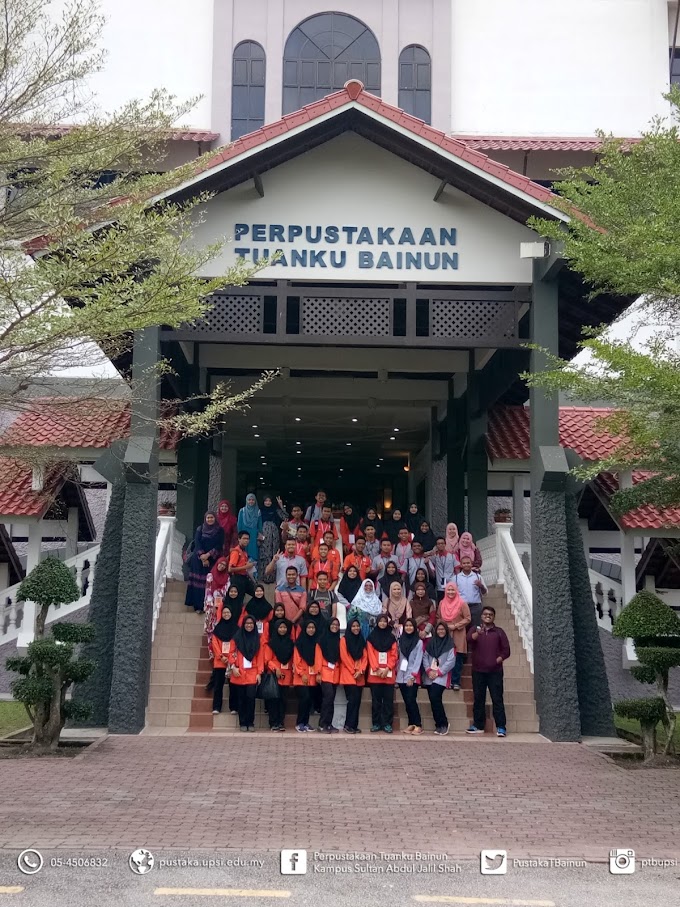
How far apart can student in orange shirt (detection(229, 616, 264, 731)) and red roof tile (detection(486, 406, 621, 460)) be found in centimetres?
734

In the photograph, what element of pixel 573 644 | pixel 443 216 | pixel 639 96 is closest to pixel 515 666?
pixel 573 644

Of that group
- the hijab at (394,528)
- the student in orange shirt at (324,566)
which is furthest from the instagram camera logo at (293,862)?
the hijab at (394,528)

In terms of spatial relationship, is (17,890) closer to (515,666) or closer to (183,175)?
(183,175)

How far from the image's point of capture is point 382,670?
12.2m

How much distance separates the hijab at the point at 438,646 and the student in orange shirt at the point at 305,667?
127 cm

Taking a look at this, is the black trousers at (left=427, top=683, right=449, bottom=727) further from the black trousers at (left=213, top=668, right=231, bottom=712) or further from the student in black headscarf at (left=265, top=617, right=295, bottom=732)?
the black trousers at (left=213, top=668, right=231, bottom=712)

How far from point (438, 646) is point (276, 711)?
199 cm

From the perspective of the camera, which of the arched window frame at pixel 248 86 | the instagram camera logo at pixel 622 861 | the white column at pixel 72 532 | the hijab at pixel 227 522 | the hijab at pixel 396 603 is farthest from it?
the arched window frame at pixel 248 86

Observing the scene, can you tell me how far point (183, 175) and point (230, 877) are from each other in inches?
246

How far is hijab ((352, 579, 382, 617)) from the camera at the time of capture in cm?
1302

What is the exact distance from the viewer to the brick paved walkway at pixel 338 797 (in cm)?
734

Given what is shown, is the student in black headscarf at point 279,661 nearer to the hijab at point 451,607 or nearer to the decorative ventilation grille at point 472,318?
the hijab at point 451,607

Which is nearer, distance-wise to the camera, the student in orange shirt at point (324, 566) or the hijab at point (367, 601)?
the hijab at point (367, 601)

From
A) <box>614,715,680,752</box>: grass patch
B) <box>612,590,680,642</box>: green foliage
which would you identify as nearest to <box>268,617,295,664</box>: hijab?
<box>612,590,680,642</box>: green foliage
